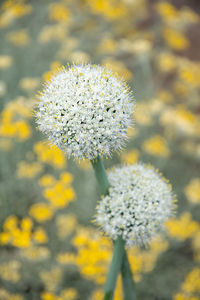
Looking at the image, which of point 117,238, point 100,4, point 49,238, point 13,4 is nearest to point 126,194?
point 117,238

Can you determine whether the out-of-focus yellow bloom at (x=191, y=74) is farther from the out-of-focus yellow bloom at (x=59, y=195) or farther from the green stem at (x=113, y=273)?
the green stem at (x=113, y=273)

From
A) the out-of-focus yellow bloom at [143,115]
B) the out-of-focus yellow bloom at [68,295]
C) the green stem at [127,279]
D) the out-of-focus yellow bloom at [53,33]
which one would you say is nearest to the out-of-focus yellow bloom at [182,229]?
the out-of-focus yellow bloom at [68,295]

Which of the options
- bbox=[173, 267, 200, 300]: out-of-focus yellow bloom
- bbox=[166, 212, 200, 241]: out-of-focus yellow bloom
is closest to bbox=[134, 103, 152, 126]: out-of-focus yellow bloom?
bbox=[166, 212, 200, 241]: out-of-focus yellow bloom

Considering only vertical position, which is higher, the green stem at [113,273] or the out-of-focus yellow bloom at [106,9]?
the out-of-focus yellow bloom at [106,9]

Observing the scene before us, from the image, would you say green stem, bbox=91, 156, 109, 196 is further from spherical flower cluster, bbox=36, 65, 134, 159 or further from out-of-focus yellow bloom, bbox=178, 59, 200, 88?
out-of-focus yellow bloom, bbox=178, 59, 200, 88

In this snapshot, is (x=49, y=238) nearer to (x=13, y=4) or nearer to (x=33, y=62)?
(x=33, y=62)

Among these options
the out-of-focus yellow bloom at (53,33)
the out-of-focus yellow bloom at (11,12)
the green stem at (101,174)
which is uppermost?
the out-of-focus yellow bloom at (11,12)

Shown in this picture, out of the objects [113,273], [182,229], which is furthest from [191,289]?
[113,273]
